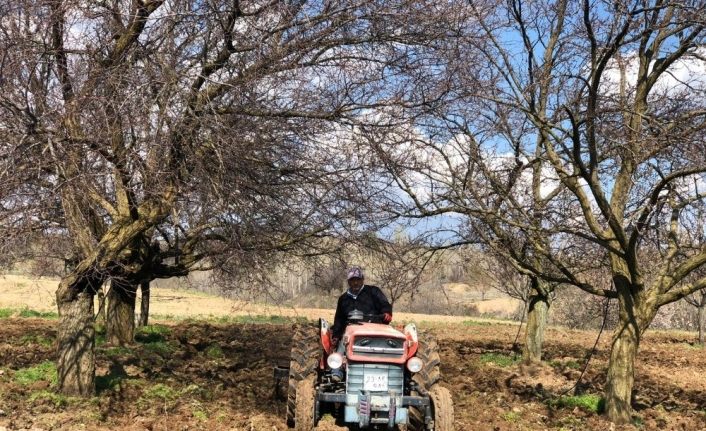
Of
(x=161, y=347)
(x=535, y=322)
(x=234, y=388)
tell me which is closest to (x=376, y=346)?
(x=234, y=388)

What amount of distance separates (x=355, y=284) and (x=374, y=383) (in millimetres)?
1228

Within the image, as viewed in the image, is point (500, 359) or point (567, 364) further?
point (500, 359)

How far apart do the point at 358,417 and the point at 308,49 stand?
397 cm

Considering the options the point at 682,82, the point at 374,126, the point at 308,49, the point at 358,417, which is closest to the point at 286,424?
the point at 358,417

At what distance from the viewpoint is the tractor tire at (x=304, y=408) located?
6.51 m

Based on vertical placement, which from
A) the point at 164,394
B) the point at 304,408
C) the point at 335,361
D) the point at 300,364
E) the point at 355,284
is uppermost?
the point at 355,284

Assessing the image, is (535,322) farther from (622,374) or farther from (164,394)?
(164,394)

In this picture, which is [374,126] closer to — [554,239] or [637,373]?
[554,239]

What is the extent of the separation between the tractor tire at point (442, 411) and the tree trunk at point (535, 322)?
7709 mm

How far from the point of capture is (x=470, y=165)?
1083 centimetres

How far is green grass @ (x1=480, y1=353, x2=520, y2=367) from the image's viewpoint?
14626 mm

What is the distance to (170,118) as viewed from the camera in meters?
6.86

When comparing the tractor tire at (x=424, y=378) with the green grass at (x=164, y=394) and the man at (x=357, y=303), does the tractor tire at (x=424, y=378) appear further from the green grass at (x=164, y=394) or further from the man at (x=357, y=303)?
the green grass at (x=164, y=394)

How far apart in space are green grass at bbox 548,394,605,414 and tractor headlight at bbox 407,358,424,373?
3926 millimetres
